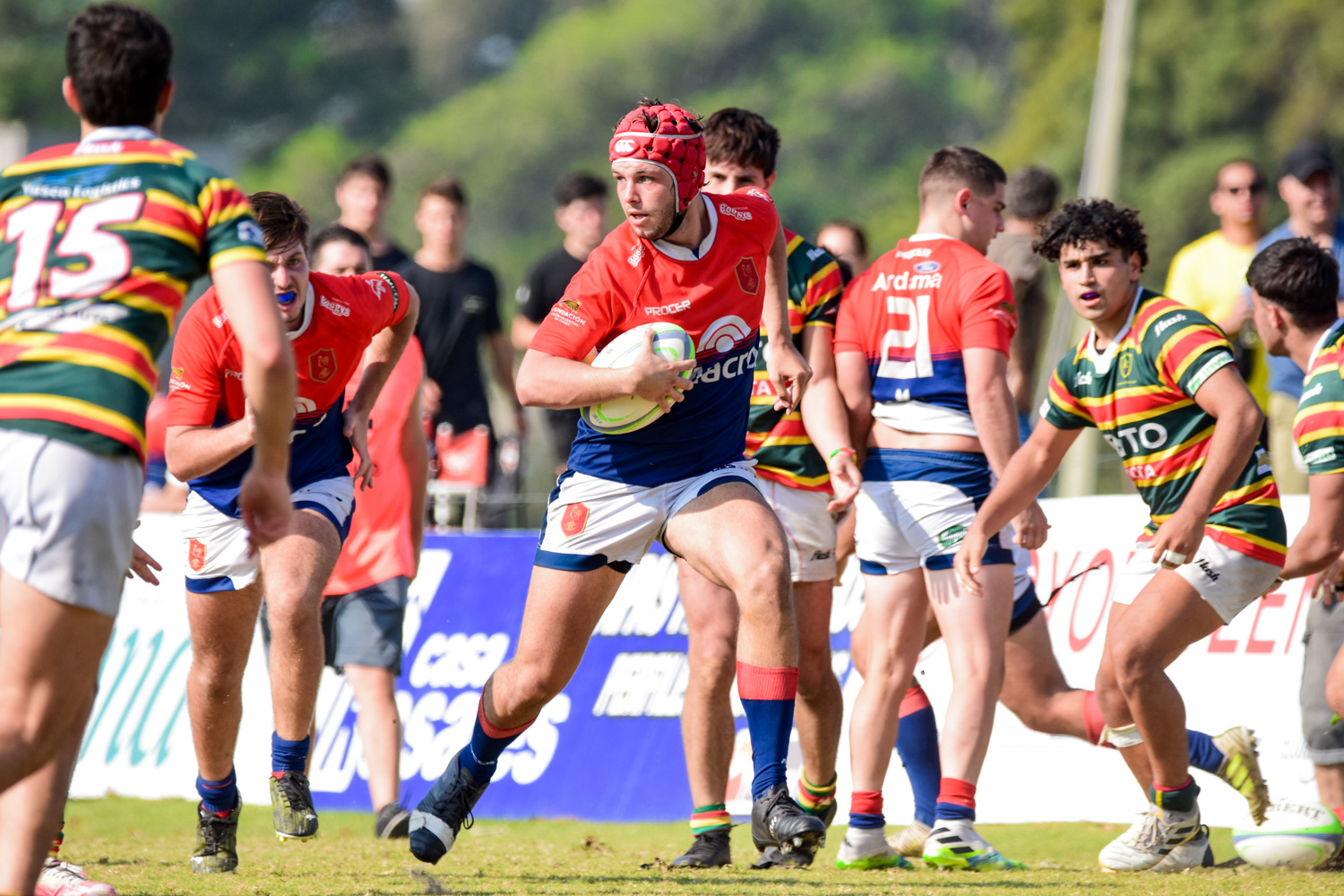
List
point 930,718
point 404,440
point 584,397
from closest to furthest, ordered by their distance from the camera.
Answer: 1. point 584,397
2. point 930,718
3. point 404,440

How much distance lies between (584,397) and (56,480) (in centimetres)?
180

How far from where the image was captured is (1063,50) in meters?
36.9

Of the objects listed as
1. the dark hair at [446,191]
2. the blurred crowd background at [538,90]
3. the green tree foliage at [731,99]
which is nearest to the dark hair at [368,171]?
the dark hair at [446,191]

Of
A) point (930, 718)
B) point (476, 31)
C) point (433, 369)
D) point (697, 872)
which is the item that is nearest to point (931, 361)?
point (930, 718)

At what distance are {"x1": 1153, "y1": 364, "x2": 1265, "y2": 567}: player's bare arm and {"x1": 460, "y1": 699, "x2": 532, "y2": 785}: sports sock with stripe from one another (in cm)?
220

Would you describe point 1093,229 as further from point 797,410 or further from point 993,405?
point 797,410

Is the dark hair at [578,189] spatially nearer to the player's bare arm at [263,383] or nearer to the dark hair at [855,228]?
the dark hair at [855,228]


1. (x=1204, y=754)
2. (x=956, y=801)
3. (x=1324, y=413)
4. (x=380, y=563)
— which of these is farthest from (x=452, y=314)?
(x=1324, y=413)

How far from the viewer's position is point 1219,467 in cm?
544

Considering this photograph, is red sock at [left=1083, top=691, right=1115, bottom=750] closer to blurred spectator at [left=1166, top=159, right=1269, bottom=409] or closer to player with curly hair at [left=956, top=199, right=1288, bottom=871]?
player with curly hair at [left=956, top=199, right=1288, bottom=871]

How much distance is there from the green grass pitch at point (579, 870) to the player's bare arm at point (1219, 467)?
112 cm

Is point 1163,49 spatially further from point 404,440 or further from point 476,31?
point 476,31

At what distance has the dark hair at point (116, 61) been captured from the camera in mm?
3895

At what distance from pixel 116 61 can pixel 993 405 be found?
3.34 meters
